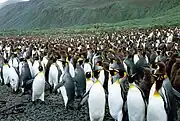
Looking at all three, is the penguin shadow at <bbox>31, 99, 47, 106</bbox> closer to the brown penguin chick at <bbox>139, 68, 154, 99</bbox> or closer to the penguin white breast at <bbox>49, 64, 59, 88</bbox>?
the penguin white breast at <bbox>49, 64, 59, 88</bbox>

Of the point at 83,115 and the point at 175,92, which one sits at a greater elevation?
the point at 175,92

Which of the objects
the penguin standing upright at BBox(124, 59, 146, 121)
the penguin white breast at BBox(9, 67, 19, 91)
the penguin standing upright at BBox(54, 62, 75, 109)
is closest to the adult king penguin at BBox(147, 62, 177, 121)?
the penguin standing upright at BBox(124, 59, 146, 121)

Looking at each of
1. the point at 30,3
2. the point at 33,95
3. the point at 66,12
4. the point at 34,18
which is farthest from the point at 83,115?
the point at 30,3

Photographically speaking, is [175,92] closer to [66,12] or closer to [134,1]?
[134,1]

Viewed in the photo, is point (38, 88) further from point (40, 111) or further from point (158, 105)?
point (158, 105)

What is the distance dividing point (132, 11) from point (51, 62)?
77.9 m

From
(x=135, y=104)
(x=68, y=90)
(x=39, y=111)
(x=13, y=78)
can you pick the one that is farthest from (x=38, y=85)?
(x=135, y=104)

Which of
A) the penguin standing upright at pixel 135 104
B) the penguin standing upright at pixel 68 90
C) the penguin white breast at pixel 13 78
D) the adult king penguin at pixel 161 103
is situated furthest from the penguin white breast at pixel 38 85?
the adult king penguin at pixel 161 103

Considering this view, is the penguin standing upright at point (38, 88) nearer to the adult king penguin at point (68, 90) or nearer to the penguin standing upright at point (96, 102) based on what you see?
the adult king penguin at point (68, 90)

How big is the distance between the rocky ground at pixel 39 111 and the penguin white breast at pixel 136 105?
131 centimetres

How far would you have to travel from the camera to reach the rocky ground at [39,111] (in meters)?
7.90

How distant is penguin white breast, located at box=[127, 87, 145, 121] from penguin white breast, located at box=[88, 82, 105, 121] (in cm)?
87

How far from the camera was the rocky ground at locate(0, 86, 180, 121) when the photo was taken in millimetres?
7898

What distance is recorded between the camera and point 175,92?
6441 mm
